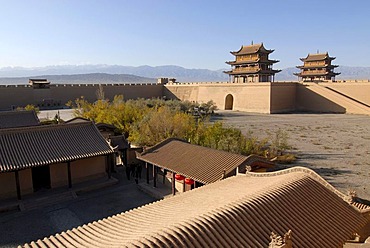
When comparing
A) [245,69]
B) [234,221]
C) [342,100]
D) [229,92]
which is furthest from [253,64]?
[234,221]

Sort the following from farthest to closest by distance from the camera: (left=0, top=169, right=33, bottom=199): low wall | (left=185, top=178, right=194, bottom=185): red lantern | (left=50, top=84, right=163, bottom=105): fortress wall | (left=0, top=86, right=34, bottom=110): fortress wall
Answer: (left=50, top=84, right=163, bottom=105): fortress wall → (left=0, top=86, right=34, bottom=110): fortress wall → (left=0, top=169, right=33, bottom=199): low wall → (left=185, top=178, right=194, bottom=185): red lantern

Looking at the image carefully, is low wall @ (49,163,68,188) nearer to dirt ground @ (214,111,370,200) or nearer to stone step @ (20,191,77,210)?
stone step @ (20,191,77,210)

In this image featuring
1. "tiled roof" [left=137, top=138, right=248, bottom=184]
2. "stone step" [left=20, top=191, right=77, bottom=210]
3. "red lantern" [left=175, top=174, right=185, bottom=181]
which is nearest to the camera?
"tiled roof" [left=137, top=138, right=248, bottom=184]

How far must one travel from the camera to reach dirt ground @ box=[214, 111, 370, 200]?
15031 mm

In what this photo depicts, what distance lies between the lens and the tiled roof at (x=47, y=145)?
12.5m

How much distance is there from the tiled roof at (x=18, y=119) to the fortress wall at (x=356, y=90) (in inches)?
1466

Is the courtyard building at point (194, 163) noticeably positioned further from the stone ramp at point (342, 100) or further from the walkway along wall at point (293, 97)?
the stone ramp at point (342, 100)

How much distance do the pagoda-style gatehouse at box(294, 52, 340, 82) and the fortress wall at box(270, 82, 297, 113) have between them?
1099cm

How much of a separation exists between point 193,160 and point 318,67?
49.1m

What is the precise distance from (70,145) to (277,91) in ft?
108

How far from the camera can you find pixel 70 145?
14148 millimetres

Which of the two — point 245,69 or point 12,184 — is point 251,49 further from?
point 12,184

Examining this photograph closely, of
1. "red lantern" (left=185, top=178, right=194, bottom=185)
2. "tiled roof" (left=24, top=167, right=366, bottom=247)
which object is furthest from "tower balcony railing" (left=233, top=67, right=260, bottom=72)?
"tiled roof" (left=24, top=167, right=366, bottom=247)

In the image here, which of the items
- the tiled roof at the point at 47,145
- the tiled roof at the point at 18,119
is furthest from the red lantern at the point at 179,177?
the tiled roof at the point at 18,119
